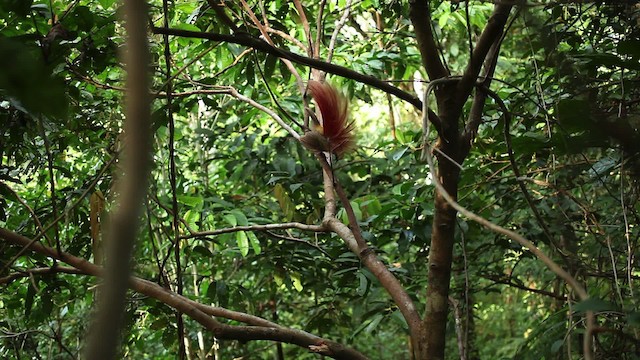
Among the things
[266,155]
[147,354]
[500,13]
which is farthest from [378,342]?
[500,13]

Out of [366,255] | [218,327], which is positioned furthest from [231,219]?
[218,327]

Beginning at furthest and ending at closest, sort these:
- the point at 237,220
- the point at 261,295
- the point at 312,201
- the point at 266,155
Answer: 1. the point at 261,295
2. the point at 266,155
3. the point at 312,201
4. the point at 237,220

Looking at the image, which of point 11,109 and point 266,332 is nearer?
point 266,332

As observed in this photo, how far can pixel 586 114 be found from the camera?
2.08ft

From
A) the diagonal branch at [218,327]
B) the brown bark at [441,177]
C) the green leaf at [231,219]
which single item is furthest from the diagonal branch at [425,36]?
the green leaf at [231,219]

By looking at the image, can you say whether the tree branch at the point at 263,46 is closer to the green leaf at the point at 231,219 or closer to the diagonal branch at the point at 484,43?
the diagonal branch at the point at 484,43

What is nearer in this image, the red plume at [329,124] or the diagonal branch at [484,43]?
the diagonal branch at [484,43]

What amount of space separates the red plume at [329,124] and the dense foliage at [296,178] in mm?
54

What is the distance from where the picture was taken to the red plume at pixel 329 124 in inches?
50.7

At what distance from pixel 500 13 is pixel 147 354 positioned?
2.36 m

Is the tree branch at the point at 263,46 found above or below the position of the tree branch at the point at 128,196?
above

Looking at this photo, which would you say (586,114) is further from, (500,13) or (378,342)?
(378,342)

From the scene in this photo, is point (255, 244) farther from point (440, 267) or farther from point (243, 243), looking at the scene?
point (440, 267)

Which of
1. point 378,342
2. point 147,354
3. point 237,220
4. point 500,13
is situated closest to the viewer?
point 500,13
